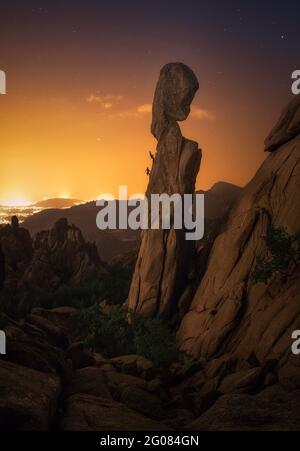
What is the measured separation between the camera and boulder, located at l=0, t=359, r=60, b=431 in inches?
335

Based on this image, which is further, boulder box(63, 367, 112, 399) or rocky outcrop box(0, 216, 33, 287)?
rocky outcrop box(0, 216, 33, 287)

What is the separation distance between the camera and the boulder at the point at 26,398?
8.50 metres

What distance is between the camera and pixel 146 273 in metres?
21.9

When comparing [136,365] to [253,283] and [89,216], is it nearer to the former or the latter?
[253,283]

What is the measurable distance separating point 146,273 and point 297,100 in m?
11.8

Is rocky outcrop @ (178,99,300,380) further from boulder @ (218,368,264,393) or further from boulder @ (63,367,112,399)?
boulder @ (63,367,112,399)

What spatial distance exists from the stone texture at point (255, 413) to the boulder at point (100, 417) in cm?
127

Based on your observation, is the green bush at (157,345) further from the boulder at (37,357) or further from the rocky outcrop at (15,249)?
the rocky outcrop at (15,249)

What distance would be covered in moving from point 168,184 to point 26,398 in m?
15.2

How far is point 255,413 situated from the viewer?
9047 mm

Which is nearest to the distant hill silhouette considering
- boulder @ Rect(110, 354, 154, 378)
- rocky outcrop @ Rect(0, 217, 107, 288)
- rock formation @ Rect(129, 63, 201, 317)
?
rocky outcrop @ Rect(0, 217, 107, 288)

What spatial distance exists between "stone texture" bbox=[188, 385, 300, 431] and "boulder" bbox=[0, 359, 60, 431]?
3.40 metres
